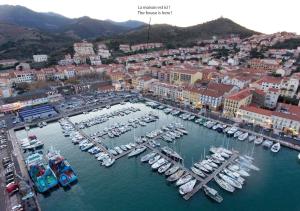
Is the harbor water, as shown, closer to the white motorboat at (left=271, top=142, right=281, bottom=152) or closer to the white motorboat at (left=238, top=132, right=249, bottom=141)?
the white motorboat at (left=271, top=142, right=281, bottom=152)

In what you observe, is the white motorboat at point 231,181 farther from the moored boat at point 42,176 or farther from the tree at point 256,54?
the tree at point 256,54

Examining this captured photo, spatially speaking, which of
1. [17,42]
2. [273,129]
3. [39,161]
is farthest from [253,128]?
[17,42]

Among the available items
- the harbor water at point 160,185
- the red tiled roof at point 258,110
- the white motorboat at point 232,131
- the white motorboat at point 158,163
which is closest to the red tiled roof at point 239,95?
the red tiled roof at point 258,110

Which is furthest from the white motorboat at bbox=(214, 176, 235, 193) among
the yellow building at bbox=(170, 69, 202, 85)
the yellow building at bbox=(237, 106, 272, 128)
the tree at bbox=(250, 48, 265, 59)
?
the tree at bbox=(250, 48, 265, 59)

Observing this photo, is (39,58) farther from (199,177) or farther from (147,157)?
(199,177)

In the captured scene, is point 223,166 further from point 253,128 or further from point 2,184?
point 2,184

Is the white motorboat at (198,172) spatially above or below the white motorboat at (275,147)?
below

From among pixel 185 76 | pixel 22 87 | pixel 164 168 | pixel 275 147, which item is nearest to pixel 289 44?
pixel 185 76
